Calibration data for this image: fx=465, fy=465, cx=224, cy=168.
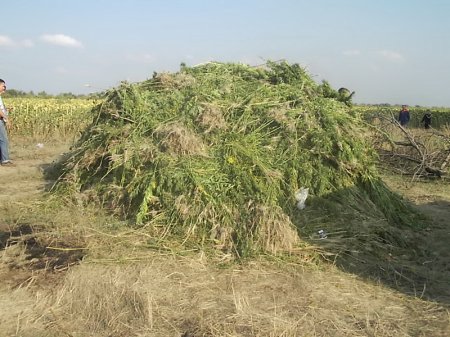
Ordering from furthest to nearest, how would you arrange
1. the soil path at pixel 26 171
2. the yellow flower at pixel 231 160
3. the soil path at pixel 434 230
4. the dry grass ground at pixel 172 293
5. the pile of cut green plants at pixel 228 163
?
the soil path at pixel 26 171 < the yellow flower at pixel 231 160 < the pile of cut green plants at pixel 228 163 < the soil path at pixel 434 230 < the dry grass ground at pixel 172 293

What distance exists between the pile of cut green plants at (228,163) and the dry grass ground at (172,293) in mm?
373

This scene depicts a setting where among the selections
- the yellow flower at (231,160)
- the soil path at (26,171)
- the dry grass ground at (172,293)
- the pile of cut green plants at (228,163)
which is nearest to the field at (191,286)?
the dry grass ground at (172,293)

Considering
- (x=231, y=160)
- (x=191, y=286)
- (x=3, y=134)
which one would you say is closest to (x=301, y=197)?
(x=231, y=160)

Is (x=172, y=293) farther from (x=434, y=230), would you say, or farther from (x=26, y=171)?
(x=26, y=171)

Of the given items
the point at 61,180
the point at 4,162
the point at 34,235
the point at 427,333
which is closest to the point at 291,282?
the point at 427,333

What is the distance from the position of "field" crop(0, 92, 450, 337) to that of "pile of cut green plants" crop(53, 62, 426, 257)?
0.25 m

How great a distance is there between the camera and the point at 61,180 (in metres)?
6.89

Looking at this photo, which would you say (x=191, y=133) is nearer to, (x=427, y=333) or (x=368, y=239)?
(x=368, y=239)

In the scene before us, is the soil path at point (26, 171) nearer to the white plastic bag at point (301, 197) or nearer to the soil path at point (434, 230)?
the white plastic bag at point (301, 197)

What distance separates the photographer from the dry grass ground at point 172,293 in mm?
3457

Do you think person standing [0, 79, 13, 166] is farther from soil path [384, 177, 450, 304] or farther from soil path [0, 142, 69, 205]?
soil path [384, 177, 450, 304]

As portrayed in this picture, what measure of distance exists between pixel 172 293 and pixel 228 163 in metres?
1.99

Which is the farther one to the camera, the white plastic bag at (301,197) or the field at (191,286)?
the white plastic bag at (301,197)

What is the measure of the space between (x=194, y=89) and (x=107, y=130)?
1.36 meters
